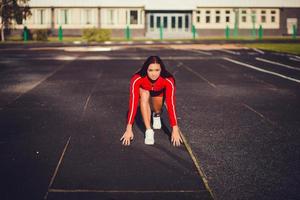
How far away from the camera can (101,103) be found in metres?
8.60

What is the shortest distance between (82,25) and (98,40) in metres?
14.1

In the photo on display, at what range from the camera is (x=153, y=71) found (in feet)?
17.0

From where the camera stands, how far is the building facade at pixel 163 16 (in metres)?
49.8

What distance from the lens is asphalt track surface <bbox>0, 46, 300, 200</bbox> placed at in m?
3.86

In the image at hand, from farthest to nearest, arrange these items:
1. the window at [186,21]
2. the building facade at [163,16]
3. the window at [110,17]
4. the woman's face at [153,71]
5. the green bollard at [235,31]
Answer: the window at [186,21]
the window at [110,17]
the green bollard at [235,31]
the building facade at [163,16]
the woman's face at [153,71]

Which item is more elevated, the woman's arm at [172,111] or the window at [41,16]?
the window at [41,16]

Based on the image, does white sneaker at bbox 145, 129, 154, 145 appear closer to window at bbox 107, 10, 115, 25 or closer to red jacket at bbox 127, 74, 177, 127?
red jacket at bbox 127, 74, 177, 127

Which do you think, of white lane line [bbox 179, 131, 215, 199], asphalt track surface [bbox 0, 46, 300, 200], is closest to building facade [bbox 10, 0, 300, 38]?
asphalt track surface [bbox 0, 46, 300, 200]

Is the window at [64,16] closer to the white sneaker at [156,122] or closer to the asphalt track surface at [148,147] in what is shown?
the asphalt track surface at [148,147]

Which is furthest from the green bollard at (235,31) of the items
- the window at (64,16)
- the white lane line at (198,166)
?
the white lane line at (198,166)

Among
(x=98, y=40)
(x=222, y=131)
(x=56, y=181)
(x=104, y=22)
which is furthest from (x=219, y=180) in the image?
(x=104, y=22)

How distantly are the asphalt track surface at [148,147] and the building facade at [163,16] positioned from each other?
132 ft

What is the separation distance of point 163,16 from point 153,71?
46546mm

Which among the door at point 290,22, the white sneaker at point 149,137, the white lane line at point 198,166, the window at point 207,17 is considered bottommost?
the white lane line at point 198,166
